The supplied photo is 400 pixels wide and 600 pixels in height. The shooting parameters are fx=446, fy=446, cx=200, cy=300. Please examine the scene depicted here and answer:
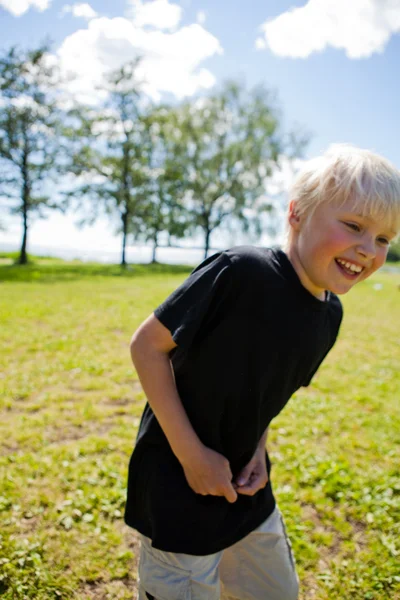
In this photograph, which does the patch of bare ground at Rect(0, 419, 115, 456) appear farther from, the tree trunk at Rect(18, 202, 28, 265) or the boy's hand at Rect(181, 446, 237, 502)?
the tree trunk at Rect(18, 202, 28, 265)

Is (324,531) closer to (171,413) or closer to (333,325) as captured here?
(333,325)

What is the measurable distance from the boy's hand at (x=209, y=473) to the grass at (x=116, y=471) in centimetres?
143

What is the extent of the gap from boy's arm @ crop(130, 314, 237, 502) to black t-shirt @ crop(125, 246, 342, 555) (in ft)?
0.19

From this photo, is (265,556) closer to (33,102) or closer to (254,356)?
(254,356)

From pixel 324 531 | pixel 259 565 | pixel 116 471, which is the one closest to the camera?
pixel 259 565

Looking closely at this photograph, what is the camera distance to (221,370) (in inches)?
61.6

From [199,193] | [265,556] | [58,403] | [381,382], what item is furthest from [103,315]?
[199,193]

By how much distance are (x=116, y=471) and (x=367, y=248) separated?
9.56 ft

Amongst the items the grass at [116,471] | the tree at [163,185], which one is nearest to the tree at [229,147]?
the tree at [163,185]

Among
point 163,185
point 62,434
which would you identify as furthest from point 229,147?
point 62,434

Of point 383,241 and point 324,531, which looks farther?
point 324,531

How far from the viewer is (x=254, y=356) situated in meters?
1.57

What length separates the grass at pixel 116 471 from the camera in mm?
2623

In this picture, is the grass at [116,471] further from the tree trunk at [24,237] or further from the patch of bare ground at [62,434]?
the tree trunk at [24,237]
